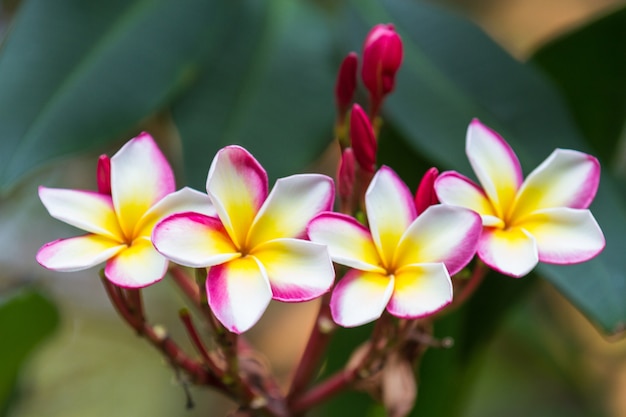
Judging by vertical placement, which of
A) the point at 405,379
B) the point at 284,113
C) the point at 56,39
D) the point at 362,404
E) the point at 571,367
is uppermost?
the point at 56,39

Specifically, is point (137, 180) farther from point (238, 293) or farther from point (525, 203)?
point (525, 203)

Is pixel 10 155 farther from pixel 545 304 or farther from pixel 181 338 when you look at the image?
pixel 545 304

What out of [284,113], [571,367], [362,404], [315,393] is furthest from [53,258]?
[571,367]

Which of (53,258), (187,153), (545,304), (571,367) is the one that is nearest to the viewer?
(53,258)

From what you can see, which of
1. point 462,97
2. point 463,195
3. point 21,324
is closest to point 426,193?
point 463,195

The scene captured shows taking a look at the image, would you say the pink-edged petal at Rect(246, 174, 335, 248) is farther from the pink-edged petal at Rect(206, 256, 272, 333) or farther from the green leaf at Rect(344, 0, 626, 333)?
the green leaf at Rect(344, 0, 626, 333)

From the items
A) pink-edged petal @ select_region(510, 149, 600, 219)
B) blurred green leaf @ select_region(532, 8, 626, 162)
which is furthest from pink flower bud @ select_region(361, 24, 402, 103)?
blurred green leaf @ select_region(532, 8, 626, 162)

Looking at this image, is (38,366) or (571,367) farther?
(38,366)

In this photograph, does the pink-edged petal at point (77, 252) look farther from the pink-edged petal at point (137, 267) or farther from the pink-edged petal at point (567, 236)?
the pink-edged petal at point (567, 236)
